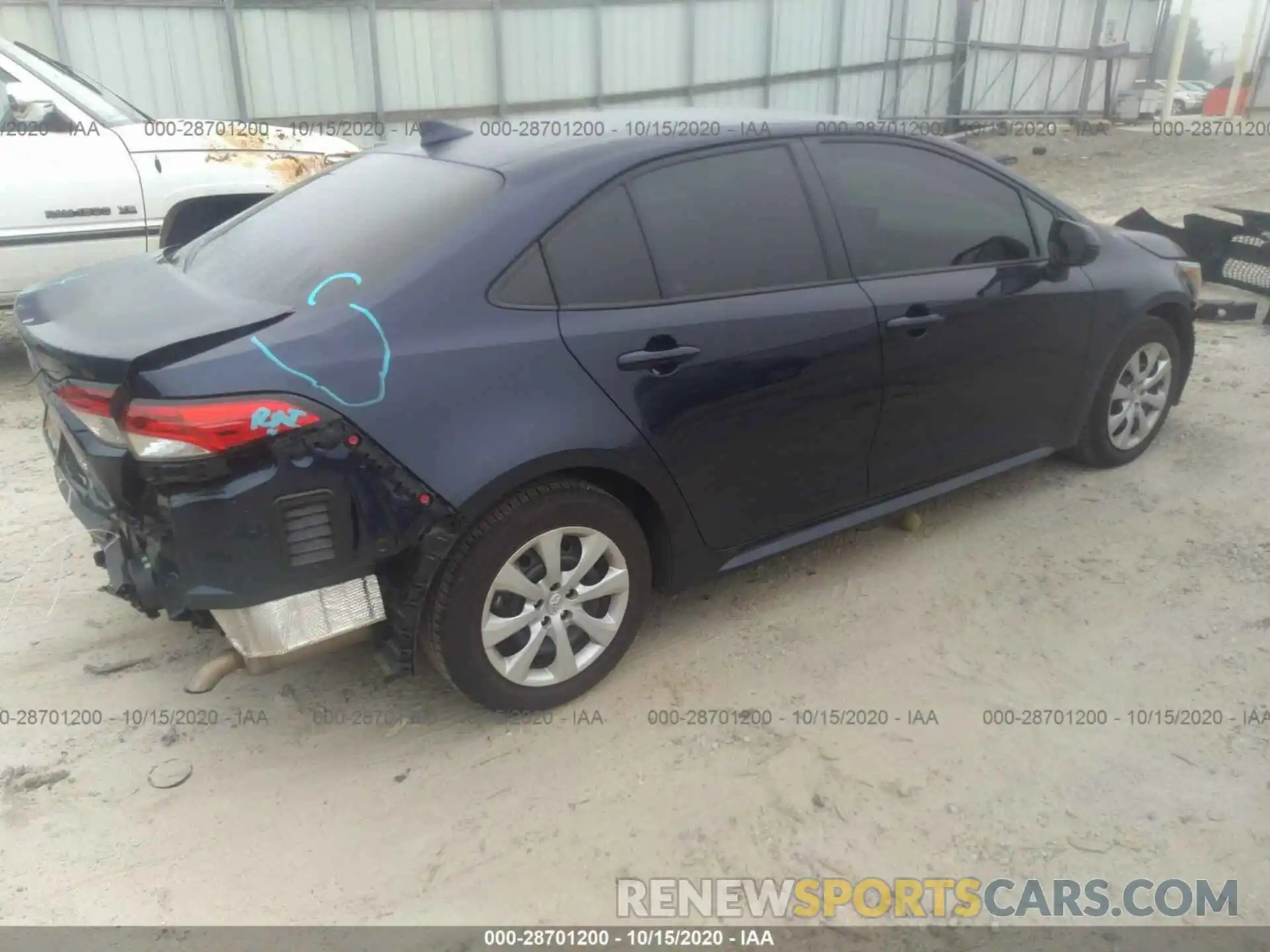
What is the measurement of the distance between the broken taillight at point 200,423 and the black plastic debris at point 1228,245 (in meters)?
6.75

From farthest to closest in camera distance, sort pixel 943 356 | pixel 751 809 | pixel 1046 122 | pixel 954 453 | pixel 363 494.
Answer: pixel 1046 122 → pixel 954 453 → pixel 943 356 → pixel 751 809 → pixel 363 494

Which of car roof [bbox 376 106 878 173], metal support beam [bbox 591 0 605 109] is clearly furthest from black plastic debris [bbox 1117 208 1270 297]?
metal support beam [bbox 591 0 605 109]

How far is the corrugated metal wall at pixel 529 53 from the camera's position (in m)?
8.56

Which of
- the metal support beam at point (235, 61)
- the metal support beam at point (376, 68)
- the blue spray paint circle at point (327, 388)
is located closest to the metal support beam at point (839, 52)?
the metal support beam at point (376, 68)

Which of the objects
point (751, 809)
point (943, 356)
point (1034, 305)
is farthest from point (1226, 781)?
point (1034, 305)

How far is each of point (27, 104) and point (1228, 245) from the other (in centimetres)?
819

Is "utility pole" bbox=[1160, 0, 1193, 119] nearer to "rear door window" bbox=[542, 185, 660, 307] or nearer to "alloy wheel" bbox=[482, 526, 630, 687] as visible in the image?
"rear door window" bbox=[542, 185, 660, 307]

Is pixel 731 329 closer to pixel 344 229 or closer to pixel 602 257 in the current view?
A: pixel 602 257

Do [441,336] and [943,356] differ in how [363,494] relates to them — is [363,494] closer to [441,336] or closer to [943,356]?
[441,336]

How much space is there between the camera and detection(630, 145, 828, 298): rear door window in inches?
116

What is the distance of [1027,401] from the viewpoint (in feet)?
12.8

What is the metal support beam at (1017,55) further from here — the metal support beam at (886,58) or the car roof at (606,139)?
the car roof at (606,139)

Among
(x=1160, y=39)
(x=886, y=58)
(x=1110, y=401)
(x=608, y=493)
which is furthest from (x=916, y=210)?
(x=1160, y=39)

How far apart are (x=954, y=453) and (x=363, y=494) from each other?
7.61ft
